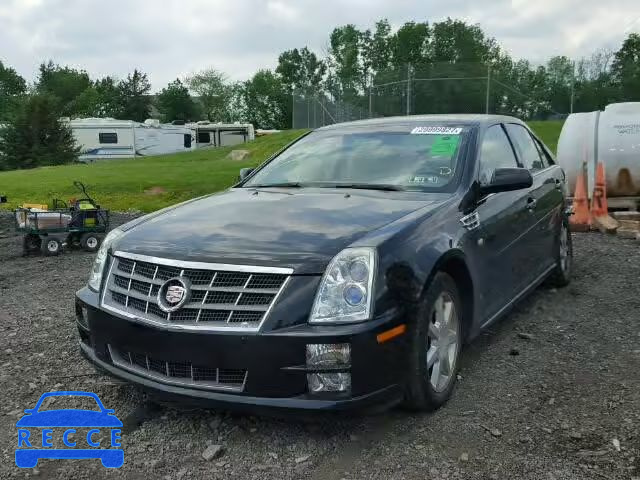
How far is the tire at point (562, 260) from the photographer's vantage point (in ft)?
19.2

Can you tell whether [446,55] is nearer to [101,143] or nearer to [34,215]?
[101,143]

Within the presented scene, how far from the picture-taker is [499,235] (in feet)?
13.7

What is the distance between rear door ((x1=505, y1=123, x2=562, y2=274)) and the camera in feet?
16.4

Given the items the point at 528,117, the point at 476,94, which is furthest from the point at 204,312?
the point at 528,117

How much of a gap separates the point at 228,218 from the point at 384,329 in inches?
46.7

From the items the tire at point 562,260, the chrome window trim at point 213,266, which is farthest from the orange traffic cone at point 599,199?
the chrome window trim at point 213,266

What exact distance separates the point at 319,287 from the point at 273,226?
1.95 feet

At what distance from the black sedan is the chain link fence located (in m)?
19.9

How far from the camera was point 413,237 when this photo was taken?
3207 millimetres

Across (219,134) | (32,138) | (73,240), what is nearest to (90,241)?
(73,240)

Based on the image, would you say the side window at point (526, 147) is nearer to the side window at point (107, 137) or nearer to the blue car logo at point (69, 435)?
the blue car logo at point (69, 435)

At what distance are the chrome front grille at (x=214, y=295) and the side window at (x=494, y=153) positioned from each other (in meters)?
1.88

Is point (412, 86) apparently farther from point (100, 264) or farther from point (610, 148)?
point (100, 264)

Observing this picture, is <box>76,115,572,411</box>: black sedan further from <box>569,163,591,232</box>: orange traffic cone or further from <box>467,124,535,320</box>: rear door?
<box>569,163,591,232</box>: orange traffic cone
